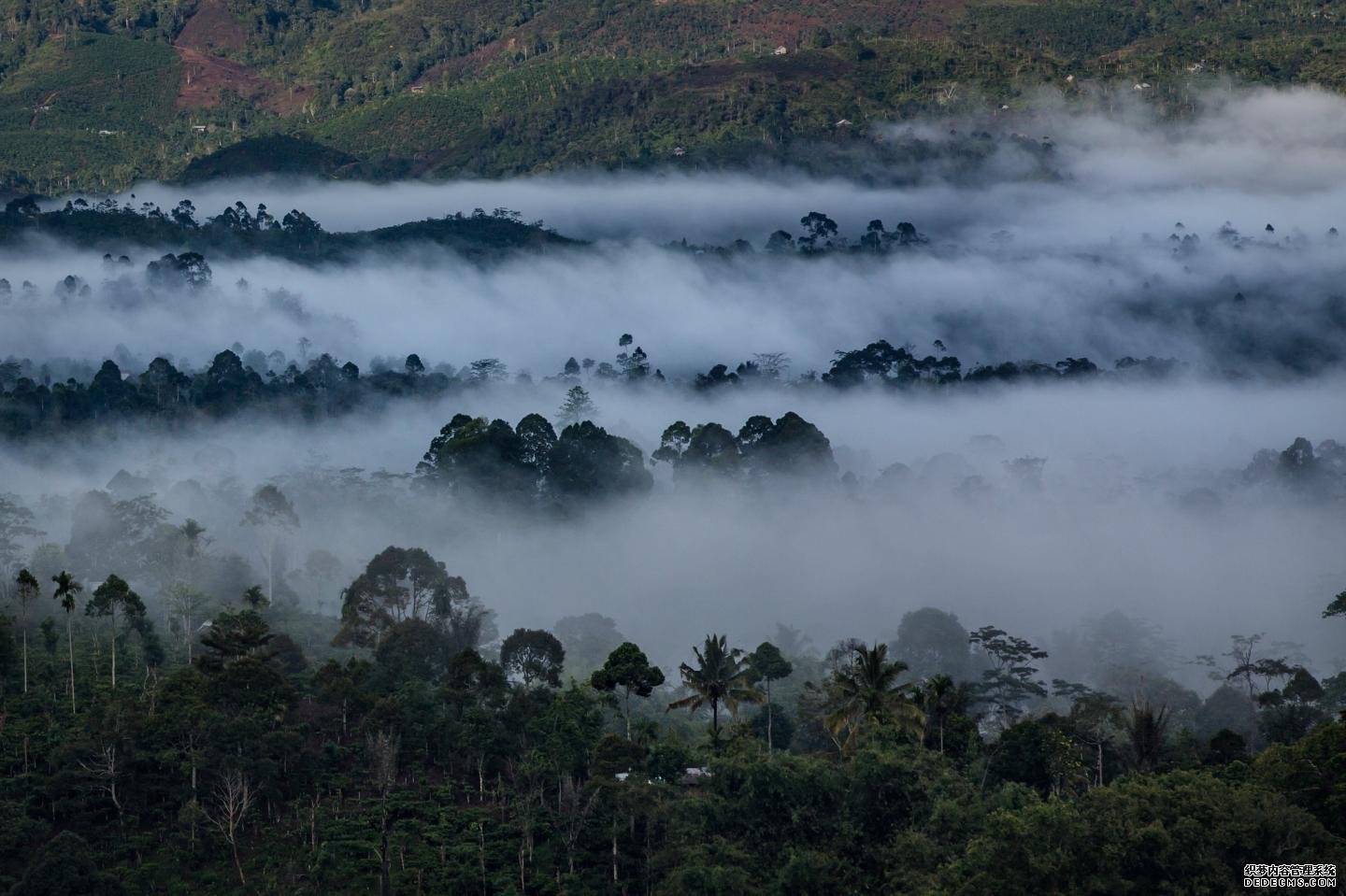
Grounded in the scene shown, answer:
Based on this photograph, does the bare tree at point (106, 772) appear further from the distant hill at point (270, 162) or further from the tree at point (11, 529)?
the distant hill at point (270, 162)

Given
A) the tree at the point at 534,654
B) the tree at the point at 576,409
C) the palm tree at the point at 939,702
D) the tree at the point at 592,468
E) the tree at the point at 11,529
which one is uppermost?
the tree at the point at 576,409

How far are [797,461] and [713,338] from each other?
61.2m

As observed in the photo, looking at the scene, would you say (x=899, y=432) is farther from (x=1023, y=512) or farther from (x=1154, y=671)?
(x=1154, y=671)

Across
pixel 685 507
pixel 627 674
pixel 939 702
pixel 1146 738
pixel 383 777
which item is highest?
pixel 685 507

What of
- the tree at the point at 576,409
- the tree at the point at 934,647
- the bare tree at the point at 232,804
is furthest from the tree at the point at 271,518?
the bare tree at the point at 232,804

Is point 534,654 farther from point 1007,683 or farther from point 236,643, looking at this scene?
point 1007,683

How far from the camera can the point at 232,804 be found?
51.4m

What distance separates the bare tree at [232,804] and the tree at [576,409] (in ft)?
248

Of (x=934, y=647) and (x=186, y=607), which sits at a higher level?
(x=186, y=607)

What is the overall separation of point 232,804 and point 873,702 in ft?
66.5

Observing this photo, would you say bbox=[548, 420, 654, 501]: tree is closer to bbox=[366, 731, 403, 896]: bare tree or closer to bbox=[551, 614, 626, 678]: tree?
bbox=[551, 614, 626, 678]: tree

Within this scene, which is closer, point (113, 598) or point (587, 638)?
point (113, 598)

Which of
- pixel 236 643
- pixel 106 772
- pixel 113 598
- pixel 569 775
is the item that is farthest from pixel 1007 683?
pixel 106 772

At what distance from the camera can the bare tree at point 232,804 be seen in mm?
51800
